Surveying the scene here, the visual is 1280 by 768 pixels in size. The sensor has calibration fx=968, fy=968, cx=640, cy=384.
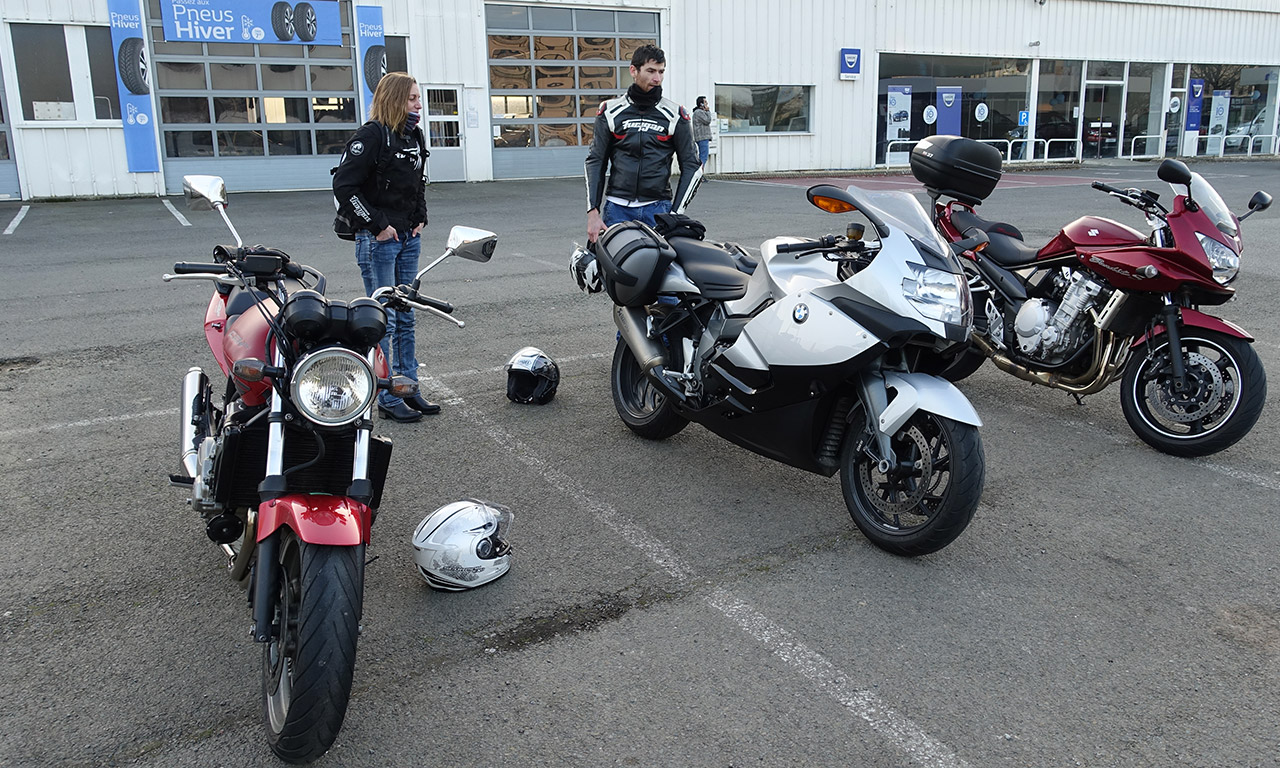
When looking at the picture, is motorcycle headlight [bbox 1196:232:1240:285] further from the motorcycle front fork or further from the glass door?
the glass door

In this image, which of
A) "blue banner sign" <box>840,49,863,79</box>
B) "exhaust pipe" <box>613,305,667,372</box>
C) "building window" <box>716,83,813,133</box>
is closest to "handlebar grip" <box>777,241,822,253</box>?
"exhaust pipe" <box>613,305,667,372</box>

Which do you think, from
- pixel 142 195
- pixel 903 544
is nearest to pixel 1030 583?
pixel 903 544

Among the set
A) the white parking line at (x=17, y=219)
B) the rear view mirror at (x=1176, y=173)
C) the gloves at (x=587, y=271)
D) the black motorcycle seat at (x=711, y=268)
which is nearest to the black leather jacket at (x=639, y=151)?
the gloves at (x=587, y=271)

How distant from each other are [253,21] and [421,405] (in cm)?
1711

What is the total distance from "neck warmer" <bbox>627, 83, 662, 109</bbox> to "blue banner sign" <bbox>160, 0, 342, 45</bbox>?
15956 mm

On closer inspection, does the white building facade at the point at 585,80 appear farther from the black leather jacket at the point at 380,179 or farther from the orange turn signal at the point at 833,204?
the orange turn signal at the point at 833,204

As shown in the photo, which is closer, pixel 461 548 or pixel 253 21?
pixel 461 548

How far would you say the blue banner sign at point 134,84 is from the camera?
18.3 m

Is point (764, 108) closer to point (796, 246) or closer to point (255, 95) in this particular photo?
point (255, 95)

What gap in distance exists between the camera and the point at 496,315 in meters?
8.27

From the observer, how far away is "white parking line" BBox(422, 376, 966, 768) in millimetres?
2756

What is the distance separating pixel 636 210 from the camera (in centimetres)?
668

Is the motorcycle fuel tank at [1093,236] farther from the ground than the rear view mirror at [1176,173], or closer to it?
closer to it

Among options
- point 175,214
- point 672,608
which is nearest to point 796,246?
point 672,608
